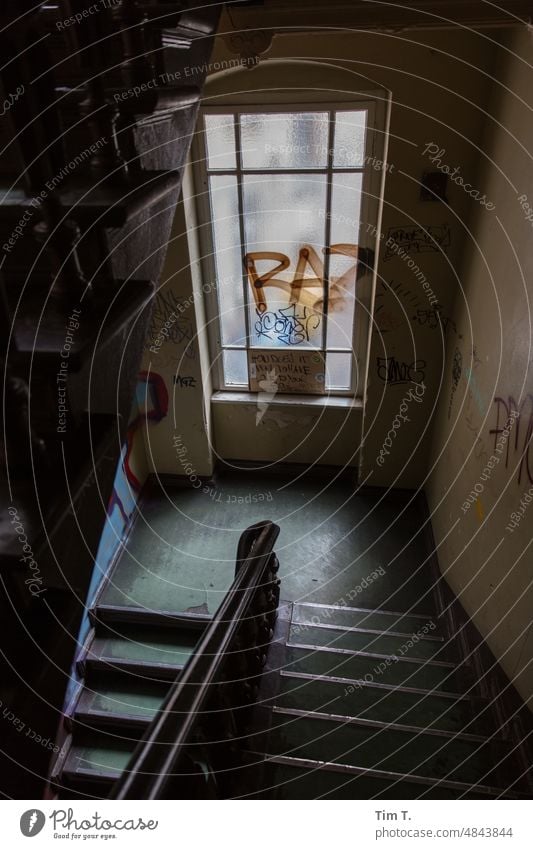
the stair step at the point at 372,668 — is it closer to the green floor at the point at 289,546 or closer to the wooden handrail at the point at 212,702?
the wooden handrail at the point at 212,702

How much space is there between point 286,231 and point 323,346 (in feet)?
2.65

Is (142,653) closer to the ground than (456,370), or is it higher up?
closer to the ground

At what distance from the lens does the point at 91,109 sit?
1.03 m

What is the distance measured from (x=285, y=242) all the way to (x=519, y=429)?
2093 mm

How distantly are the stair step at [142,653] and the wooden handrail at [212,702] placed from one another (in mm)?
1010

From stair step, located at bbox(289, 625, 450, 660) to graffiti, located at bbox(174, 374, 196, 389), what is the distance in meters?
1.79

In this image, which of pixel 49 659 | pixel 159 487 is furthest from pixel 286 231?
pixel 49 659

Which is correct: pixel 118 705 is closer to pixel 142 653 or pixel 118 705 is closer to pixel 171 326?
pixel 142 653

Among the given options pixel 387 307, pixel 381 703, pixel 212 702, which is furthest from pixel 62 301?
pixel 387 307

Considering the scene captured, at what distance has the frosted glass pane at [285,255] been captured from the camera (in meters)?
3.42

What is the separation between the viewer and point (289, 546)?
12.0 feet

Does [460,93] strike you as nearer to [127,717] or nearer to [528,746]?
[528,746]

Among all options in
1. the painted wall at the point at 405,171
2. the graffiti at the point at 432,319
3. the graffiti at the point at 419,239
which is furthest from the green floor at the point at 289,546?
the graffiti at the point at 419,239

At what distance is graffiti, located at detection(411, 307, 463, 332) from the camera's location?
3318 mm
